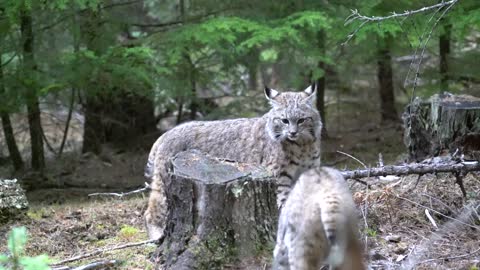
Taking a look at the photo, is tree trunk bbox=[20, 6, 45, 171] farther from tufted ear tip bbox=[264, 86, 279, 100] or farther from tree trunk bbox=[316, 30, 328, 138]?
tree trunk bbox=[316, 30, 328, 138]

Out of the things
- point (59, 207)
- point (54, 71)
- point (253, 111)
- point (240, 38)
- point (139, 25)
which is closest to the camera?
point (59, 207)

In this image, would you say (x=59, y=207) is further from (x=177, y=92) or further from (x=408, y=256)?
(x=408, y=256)

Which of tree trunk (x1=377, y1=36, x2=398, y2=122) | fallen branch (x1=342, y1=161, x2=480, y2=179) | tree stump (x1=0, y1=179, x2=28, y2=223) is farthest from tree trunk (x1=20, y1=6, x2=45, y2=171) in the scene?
tree trunk (x1=377, y1=36, x2=398, y2=122)

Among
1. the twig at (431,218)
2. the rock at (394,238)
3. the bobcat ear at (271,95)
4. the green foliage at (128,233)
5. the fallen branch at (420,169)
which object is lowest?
the green foliage at (128,233)

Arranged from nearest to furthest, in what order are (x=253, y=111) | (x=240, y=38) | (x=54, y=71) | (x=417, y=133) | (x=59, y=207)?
(x=417, y=133) < (x=59, y=207) < (x=54, y=71) < (x=240, y=38) < (x=253, y=111)

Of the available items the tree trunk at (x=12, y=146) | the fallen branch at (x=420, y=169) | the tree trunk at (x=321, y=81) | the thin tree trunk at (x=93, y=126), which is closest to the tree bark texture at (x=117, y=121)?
the thin tree trunk at (x=93, y=126)

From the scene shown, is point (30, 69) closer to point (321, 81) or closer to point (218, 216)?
point (321, 81)

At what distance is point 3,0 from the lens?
28.7 feet

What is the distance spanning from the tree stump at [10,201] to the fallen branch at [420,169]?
339cm

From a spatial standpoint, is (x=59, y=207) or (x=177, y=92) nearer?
(x=59, y=207)

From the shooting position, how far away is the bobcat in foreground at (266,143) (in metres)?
7.44

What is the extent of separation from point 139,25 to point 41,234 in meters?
4.98

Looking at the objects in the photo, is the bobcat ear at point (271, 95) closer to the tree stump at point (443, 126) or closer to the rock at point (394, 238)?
the tree stump at point (443, 126)

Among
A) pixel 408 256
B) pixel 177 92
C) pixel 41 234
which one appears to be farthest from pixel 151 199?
pixel 177 92
